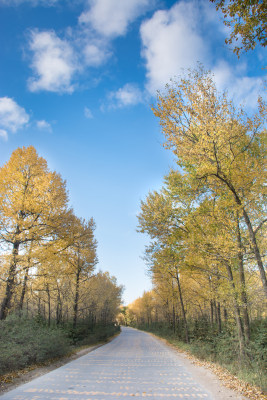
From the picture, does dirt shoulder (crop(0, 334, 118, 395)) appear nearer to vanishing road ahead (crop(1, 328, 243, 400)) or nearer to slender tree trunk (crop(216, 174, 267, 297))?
vanishing road ahead (crop(1, 328, 243, 400))

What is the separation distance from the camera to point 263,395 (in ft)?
18.5

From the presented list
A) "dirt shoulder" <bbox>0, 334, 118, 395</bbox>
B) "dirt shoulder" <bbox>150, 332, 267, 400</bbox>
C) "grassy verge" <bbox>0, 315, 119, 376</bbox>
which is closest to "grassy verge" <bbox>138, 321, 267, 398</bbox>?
"dirt shoulder" <bbox>150, 332, 267, 400</bbox>

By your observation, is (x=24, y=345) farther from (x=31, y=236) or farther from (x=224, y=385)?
(x=224, y=385)

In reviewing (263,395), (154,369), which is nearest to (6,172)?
(154,369)

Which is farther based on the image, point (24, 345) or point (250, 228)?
point (24, 345)

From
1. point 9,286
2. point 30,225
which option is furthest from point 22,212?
point 9,286

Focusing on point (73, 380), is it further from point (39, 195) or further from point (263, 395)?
point (39, 195)

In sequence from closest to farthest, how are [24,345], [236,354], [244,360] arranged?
[244,360] → [24,345] → [236,354]

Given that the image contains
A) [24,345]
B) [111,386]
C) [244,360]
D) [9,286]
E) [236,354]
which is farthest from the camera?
[9,286]

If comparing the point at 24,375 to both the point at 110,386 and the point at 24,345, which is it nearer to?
the point at 24,345

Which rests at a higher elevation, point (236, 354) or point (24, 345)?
point (24, 345)

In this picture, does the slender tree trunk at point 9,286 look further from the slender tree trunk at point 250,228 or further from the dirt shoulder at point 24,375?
the slender tree trunk at point 250,228

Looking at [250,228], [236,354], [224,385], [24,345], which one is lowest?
[236,354]

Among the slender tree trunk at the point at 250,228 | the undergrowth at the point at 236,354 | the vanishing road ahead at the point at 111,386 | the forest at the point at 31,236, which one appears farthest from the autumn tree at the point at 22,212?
the undergrowth at the point at 236,354
